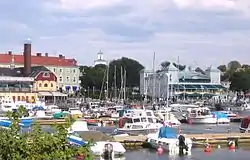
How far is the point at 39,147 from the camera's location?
379 inches

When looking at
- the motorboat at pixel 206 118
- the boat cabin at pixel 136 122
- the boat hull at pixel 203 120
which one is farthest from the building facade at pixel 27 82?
the boat cabin at pixel 136 122

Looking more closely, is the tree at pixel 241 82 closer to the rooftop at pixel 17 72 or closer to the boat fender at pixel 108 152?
the rooftop at pixel 17 72

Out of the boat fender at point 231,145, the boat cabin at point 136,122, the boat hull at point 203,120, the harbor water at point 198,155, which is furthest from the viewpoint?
→ the boat hull at point 203,120

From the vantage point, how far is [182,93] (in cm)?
18525

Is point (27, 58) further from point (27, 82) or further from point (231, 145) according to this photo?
point (231, 145)

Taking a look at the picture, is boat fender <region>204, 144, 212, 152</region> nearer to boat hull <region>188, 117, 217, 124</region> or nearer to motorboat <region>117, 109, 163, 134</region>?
motorboat <region>117, 109, 163, 134</region>

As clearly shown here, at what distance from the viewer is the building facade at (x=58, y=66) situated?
177 meters

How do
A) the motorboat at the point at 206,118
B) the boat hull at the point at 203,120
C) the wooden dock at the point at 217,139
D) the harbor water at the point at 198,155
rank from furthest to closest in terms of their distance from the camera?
1. the motorboat at the point at 206,118
2. the boat hull at the point at 203,120
3. the wooden dock at the point at 217,139
4. the harbor water at the point at 198,155

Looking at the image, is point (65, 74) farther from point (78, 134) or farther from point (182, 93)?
point (78, 134)

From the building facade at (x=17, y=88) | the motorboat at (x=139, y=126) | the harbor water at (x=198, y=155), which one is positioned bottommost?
the harbor water at (x=198, y=155)

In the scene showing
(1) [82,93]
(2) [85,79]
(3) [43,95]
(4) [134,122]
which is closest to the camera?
(4) [134,122]

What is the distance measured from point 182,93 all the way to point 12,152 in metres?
177

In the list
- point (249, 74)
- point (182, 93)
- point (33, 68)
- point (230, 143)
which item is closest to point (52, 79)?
point (33, 68)

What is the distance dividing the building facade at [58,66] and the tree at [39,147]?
166453 mm
